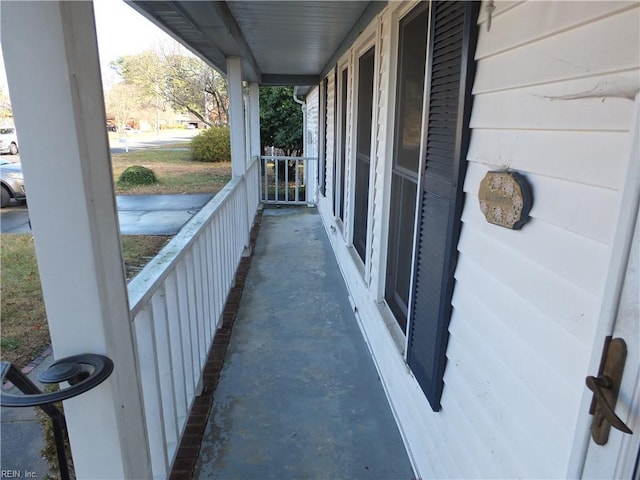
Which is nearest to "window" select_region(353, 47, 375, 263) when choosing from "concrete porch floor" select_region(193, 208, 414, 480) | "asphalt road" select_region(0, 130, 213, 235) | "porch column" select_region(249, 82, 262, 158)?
"concrete porch floor" select_region(193, 208, 414, 480)

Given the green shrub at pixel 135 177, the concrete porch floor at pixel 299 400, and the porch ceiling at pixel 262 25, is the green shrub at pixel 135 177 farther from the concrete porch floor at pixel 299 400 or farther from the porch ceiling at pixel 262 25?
the concrete porch floor at pixel 299 400

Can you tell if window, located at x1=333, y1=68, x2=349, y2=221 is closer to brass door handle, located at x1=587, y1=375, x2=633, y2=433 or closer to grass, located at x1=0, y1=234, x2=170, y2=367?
grass, located at x1=0, y1=234, x2=170, y2=367

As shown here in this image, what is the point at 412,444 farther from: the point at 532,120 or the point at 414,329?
the point at 532,120

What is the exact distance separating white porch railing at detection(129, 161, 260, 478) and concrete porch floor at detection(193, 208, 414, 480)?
26 cm

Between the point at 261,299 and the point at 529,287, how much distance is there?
315cm

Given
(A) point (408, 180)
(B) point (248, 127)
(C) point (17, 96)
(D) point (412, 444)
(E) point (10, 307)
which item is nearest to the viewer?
(C) point (17, 96)

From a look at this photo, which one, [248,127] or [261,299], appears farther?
[248,127]

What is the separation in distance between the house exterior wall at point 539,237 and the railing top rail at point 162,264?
113cm

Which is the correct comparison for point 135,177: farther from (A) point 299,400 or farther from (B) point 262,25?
(A) point 299,400

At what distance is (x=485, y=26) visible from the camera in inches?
51.6

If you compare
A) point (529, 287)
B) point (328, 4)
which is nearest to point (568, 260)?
point (529, 287)

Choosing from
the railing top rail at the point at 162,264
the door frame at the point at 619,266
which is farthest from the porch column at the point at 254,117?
the door frame at the point at 619,266

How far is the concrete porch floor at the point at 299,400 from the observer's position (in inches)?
83.3

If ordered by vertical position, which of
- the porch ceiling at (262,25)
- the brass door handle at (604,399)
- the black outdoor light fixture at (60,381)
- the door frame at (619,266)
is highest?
the porch ceiling at (262,25)
